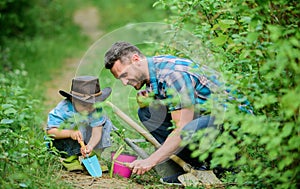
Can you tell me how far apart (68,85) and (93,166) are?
374 centimetres

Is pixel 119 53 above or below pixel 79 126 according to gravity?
above

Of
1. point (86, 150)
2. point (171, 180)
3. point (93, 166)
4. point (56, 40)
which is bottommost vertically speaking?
point (171, 180)

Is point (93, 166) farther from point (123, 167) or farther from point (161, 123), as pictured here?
point (161, 123)

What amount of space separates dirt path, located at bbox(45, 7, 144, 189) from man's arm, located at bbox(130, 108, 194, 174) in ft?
0.66

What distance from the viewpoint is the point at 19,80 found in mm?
6887

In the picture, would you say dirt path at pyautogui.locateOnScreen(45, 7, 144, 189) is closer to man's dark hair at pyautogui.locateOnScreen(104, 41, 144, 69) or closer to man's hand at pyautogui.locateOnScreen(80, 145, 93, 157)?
man's hand at pyautogui.locateOnScreen(80, 145, 93, 157)

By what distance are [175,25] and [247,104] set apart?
1342 mm

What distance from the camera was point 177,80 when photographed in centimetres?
364

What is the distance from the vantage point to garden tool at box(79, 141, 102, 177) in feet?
13.2

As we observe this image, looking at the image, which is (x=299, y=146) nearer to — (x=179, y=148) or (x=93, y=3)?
(x=179, y=148)

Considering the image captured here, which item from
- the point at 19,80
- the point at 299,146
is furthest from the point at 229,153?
the point at 19,80

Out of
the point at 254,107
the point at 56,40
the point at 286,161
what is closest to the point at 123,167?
the point at 254,107

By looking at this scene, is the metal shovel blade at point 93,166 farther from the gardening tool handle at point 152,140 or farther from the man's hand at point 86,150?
the gardening tool handle at point 152,140

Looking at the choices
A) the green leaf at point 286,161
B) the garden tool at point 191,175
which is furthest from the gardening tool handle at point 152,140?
the green leaf at point 286,161
